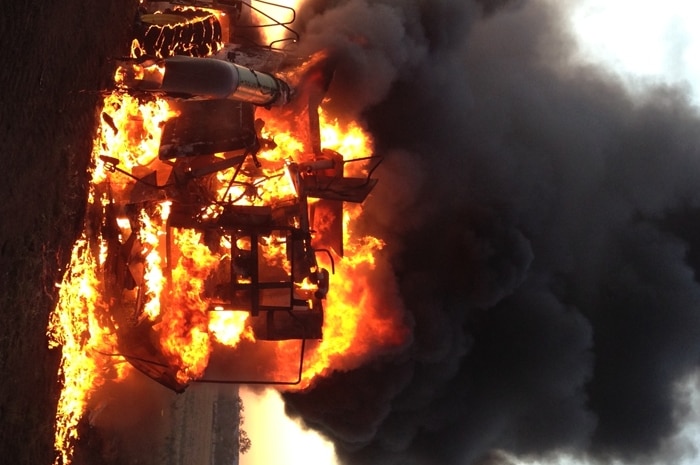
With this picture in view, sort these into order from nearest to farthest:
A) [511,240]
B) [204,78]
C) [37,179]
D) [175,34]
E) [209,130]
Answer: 1. [37,179]
2. [204,78]
3. [209,130]
4. [175,34]
5. [511,240]

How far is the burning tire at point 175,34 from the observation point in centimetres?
1057

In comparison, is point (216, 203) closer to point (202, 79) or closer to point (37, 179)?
point (202, 79)

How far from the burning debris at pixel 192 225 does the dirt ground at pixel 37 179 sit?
464 mm

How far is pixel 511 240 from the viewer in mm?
12211

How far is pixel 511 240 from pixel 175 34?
8015 millimetres

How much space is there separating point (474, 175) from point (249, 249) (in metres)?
5.71

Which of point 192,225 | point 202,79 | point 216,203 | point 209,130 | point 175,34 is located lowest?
point 192,225

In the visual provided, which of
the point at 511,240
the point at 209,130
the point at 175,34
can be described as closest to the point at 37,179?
the point at 209,130

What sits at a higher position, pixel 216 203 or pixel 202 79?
pixel 202 79

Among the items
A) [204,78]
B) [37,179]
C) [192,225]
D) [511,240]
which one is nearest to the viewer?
[37,179]

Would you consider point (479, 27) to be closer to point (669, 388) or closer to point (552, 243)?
point (552, 243)

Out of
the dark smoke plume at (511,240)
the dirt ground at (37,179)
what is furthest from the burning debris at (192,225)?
the dark smoke plume at (511,240)

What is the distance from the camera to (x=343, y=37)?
1161 centimetres

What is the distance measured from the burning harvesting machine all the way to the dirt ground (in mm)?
885
